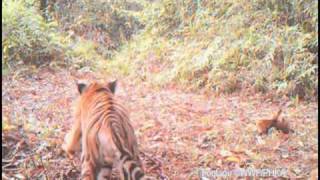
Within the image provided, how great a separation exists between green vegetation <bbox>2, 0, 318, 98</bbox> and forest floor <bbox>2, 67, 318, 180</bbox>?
0.58 ft

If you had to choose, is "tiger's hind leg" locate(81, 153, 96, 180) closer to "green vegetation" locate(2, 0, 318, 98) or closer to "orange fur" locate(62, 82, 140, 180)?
"orange fur" locate(62, 82, 140, 180)

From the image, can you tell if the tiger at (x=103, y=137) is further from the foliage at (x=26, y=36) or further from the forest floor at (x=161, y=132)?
the foliage at (x=26, y=36)

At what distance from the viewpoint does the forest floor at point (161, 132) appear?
9.49ft

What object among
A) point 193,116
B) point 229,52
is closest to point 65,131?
point 193,116

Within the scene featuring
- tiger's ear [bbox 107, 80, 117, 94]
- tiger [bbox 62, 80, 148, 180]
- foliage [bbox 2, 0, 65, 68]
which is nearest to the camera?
tiger [bbox 62, 80, 148, 180]

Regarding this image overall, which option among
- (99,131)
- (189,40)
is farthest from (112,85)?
(189,40)

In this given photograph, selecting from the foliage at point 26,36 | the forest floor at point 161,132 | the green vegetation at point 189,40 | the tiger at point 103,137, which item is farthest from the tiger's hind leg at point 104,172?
the foliage at point 26,36

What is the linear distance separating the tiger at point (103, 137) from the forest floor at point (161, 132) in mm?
170

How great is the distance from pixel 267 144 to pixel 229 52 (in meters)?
1.23

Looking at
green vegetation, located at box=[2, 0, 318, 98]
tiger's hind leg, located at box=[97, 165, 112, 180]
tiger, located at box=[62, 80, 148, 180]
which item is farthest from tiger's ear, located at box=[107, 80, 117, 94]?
tiger's hind leg, located at box=[97, 165, 112, 180]

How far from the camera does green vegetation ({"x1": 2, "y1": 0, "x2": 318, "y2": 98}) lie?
3305mm

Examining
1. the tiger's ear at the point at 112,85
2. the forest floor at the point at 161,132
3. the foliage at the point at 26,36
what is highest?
the foliage at the point at 26,36

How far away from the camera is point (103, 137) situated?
2512 millimetres

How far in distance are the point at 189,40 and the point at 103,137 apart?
1.65 m
